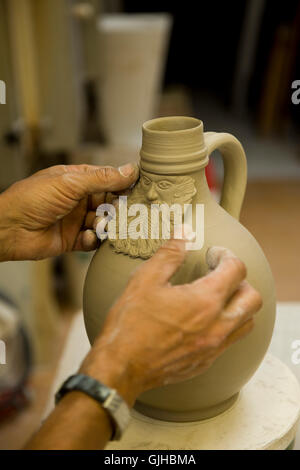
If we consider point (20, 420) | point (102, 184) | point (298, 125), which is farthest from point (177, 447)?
point (298, 125)

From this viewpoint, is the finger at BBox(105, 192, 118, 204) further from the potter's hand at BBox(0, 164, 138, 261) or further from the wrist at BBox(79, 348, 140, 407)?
the wrist at BBox(79, 348, 140, 407)

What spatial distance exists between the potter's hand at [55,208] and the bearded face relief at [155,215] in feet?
0.27

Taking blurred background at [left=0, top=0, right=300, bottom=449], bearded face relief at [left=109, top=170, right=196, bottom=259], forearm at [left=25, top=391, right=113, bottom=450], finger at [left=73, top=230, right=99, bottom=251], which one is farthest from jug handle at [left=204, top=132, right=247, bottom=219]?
forearm at [left=25, top=391, right=113, bottom=450]

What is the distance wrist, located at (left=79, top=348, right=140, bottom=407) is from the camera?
31.7 inches

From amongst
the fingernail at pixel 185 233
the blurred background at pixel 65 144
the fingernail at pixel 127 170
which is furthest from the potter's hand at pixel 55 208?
the blurred background at pixel 65 144

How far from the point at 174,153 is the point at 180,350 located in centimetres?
36

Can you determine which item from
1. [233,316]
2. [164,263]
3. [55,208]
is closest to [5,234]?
[55,208]

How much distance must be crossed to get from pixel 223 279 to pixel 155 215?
0.70 feet

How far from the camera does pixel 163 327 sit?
83 centimetres

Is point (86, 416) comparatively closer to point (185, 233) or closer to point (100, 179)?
point (185, 233)

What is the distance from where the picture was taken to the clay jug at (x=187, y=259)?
0.97 metres

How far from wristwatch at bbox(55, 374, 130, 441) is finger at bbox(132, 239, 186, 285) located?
0.59 feet

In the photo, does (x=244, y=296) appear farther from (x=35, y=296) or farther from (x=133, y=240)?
(x=35, y=296)

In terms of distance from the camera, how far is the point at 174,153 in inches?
A: 38.2
